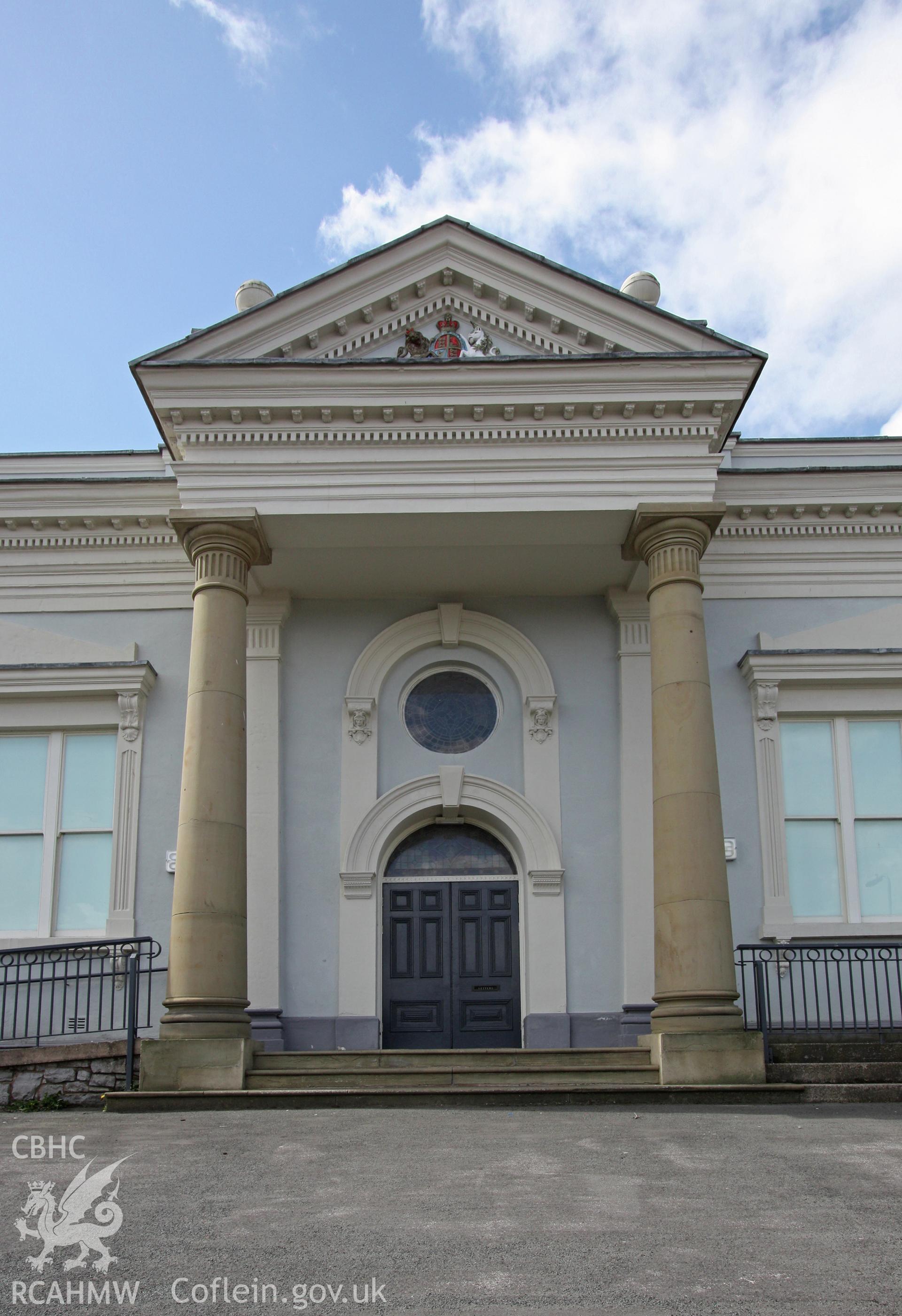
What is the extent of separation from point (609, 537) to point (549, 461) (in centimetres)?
117

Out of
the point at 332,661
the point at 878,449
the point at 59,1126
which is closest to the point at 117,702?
the point at 332,661

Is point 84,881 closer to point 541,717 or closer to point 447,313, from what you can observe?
point 541,717

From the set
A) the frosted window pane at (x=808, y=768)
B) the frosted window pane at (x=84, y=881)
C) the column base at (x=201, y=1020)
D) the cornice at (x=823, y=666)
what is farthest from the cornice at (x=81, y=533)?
the frosted window pane at (x=808, y=768)

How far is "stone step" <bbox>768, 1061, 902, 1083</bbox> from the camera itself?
1058cm

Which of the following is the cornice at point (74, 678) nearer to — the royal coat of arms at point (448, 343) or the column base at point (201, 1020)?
the column base at point (201, 1020)

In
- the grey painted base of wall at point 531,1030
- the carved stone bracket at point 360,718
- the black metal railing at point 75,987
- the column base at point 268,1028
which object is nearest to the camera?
the black metal railing at point 75,987

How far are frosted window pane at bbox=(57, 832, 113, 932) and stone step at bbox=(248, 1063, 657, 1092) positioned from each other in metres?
3.91

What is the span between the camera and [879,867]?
1402 cm

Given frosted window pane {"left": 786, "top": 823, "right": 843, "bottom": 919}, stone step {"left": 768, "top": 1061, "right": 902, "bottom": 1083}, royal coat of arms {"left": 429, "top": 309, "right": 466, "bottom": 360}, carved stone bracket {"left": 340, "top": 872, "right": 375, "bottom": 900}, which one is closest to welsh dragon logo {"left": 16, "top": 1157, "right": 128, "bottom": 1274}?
stone step {"left": 768, "top": 1061, "right": 902, "bottom": 1083}

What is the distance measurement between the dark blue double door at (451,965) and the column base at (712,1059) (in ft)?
10.6

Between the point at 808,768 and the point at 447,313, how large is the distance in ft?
21.7

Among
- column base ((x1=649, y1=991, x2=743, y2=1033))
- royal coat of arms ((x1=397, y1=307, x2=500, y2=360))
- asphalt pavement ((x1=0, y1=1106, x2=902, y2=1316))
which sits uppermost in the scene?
royal coat of arms ((x1=397, y1=307, x2=500, y2=360))

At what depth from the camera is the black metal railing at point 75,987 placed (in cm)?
1213

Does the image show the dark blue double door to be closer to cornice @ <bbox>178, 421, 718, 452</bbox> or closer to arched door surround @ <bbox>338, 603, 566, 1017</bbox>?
arched door surround @ <bbox>338, 603, 566, 1017</bbox>
